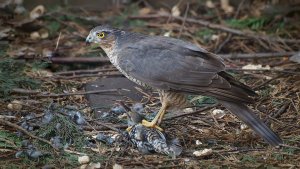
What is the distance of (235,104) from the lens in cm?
493

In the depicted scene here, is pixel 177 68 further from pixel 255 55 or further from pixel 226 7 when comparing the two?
pixel 226 7

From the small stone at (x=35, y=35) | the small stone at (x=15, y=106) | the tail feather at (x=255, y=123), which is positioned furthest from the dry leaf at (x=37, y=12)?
the tail feather at (x=255, y=123)

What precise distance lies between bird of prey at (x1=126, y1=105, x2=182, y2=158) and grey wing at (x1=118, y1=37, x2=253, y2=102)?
380 millimetres

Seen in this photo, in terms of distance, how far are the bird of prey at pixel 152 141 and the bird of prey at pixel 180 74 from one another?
0.55 ft

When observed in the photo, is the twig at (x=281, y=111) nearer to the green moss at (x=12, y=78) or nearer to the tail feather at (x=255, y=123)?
the tail feather at (x=255, y=123)

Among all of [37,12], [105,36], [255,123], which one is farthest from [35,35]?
[255,123]

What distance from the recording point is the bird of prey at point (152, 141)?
4.92m

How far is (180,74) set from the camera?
5070 millimetres

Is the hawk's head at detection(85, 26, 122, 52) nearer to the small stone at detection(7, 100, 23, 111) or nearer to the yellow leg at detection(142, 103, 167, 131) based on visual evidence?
the yellow leg at detection(142, 103, 167, 131)

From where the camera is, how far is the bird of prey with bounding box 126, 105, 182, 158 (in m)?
4.92

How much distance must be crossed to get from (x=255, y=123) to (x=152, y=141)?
0.83m

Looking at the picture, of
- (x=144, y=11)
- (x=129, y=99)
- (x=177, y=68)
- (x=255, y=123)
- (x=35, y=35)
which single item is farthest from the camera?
(x=144, y=11)

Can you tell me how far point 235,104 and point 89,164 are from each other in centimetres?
124

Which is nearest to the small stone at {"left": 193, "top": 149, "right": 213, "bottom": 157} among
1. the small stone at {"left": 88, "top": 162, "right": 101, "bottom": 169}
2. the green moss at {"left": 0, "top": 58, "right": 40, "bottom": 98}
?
the small stone at {"left": 88, "top": 162, "right": 101, "bottom": 169}
